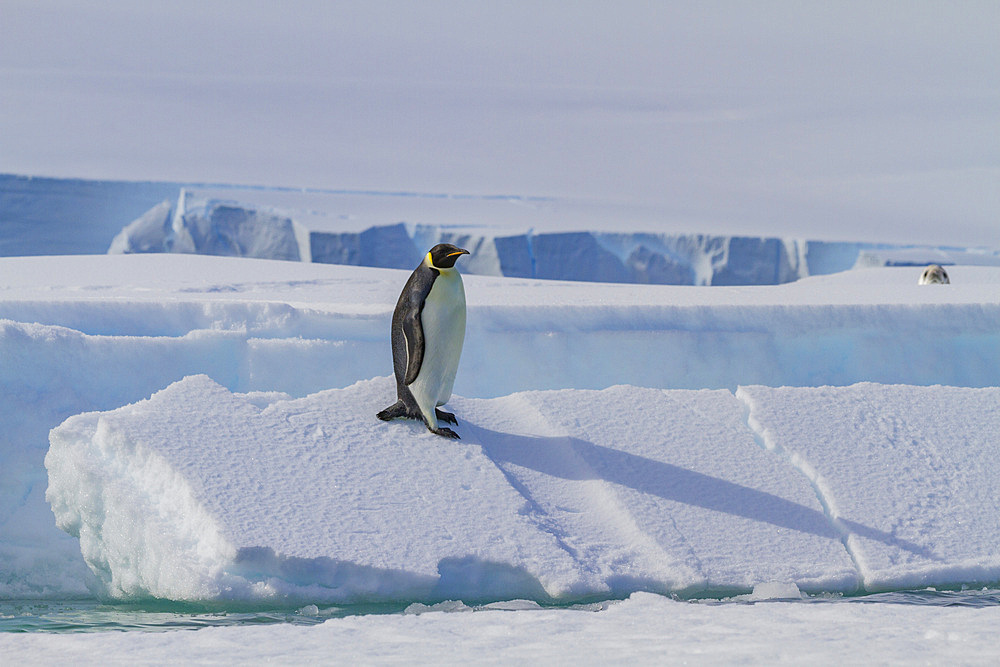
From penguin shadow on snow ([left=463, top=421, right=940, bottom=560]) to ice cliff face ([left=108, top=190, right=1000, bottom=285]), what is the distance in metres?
12.9

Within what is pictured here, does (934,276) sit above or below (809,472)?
above

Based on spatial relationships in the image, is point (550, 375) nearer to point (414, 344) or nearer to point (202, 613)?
point (414, 344)

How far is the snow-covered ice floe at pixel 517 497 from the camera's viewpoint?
10.5 feet

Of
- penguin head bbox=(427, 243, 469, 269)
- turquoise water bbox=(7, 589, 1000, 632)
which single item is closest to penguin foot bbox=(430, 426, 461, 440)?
penguin head bbox=(427, 243, 469, 269)

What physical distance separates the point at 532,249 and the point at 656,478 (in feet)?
44.9

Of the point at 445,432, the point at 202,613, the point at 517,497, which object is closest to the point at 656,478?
the point at 517,497

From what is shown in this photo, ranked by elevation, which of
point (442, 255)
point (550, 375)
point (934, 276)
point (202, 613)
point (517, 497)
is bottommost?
point (202, 613)

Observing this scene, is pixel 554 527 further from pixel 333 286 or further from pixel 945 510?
pixel 333 286

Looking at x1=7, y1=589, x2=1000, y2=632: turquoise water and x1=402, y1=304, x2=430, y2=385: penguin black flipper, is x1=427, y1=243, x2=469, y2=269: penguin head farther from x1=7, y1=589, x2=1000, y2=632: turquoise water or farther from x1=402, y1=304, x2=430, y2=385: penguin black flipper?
x1=7, y1=589, x2=1000, y2=632: turquoise water

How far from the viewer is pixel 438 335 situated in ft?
12.6

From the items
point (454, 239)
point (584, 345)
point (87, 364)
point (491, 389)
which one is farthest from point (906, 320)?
point (454, 239)

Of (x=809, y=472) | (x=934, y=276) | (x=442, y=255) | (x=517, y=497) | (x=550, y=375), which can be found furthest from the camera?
(x=934, y=276)

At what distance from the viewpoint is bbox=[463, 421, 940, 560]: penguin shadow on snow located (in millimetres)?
3650

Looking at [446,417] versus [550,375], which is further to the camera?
[550,375]
